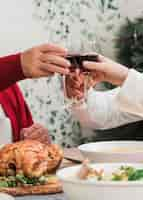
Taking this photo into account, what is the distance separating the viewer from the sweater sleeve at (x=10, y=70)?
1.60 meters

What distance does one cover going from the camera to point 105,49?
3.31 meters

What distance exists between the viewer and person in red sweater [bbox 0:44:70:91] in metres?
1.33

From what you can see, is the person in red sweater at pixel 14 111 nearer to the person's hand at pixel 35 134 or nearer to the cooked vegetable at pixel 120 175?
the person's hand at pixel 35 134

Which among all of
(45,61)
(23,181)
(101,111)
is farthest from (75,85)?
(101,111)

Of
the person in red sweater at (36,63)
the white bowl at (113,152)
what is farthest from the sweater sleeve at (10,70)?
the white bowl at (113,152)

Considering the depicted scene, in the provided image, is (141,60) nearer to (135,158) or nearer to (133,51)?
(133,51)

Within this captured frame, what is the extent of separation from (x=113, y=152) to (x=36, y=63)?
1.21ft

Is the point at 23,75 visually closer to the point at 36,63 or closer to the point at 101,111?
the point at 36,63

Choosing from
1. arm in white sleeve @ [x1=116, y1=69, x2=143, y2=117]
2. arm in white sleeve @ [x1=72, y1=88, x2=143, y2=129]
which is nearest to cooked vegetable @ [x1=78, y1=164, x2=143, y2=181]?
arm in white sleeve @ [x1=116, y1=69, x2=143, y2=117]

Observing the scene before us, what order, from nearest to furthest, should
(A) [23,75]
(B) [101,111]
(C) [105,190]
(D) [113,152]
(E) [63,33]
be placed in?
(C) [105,190], (D) [113,152], (A) [23,75], (B) [101,111], (E) [63,33]

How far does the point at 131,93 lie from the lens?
1445 millimetres

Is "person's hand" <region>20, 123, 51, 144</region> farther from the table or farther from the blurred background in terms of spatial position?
the blurred background

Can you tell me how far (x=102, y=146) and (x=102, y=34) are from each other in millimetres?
2017

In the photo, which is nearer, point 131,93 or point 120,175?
point 120,175
